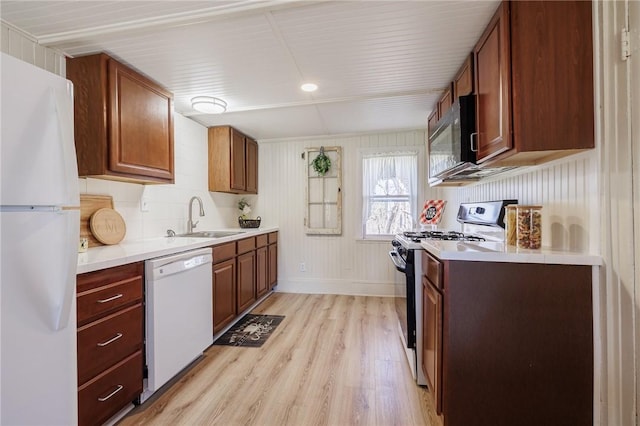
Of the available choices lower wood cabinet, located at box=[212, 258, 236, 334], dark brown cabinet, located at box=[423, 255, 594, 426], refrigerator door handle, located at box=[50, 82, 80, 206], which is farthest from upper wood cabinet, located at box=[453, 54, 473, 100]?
lower wood cabinet, located at box=[212, 258, 236, 334]

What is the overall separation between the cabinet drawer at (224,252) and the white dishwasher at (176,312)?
0.16m

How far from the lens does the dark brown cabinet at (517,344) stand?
4.04ft

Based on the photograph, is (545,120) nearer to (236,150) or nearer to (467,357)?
(467,357)

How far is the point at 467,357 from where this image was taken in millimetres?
1324

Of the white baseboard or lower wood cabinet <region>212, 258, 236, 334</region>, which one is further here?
the white baseboard

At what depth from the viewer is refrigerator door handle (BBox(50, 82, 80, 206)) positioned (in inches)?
40.9

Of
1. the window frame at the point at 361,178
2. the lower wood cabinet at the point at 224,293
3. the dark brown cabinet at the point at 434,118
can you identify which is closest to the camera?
the lower wood cabinet at the point at 224,293

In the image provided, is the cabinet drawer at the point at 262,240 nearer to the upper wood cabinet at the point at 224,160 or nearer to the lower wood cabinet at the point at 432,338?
the upper wood cabinet at the point at 224,160

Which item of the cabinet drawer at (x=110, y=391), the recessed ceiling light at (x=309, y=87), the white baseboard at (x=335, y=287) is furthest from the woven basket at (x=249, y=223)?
the cabinet drawer at (x=110, y=391)

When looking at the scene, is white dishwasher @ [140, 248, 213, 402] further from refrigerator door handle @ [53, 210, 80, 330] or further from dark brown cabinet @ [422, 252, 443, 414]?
dark brown cabinet @ [422, 252, 443, 414]

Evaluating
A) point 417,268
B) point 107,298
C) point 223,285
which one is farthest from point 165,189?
point 417,268

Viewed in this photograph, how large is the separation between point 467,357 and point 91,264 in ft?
6.03

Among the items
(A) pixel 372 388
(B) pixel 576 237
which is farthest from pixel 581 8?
(A) pixel 372 388

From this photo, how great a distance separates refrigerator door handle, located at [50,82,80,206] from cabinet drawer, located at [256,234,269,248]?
230 centimetres
